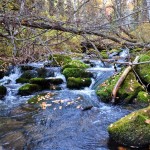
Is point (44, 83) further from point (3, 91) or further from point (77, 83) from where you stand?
point (3, 91)

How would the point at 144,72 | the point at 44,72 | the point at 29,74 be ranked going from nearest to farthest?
the point at 144,72, the point at 29,74, the point at 44,72

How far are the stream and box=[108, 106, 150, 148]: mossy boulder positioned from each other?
195 mm

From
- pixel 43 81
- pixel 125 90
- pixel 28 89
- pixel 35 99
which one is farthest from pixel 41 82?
pixel 125 90

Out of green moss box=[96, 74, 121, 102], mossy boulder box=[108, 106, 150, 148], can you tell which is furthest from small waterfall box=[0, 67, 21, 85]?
mossy boulder box=[108, 106, 150, 148]

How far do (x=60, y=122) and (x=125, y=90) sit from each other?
2342mm

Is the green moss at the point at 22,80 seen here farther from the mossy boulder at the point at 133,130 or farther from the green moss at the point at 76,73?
the mossy boulder at the point at 133,130

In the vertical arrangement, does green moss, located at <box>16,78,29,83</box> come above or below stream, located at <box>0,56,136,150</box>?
below

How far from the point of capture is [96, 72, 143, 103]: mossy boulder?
26.2 ft

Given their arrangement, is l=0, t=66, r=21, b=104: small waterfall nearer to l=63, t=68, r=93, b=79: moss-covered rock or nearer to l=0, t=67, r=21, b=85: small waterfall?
l=0, t=67, r=21, b=85: small waterfall

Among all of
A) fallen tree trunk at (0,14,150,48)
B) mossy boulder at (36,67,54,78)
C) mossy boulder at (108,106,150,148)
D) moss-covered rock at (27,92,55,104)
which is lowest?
moss-covered rock at (27,92,55,104)

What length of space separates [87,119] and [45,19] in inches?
169

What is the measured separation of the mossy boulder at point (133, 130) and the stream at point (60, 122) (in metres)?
0.20

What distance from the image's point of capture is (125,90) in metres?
8.05

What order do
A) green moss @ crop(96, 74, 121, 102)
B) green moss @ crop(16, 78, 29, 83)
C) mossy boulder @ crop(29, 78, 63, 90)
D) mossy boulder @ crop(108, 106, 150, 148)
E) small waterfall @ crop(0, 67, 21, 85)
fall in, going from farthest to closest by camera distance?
1. small waterfall @ crop(0, 67, 21, 85)
2. green moss @ crop(16, 78, 29, 83)
3. mossy boulder @ crop(29, 78, 63, 90)
4. green moss @ crop(96, 74, 121, 102)
5. mossy boulder @ crop(108, 106, 150, 148)
